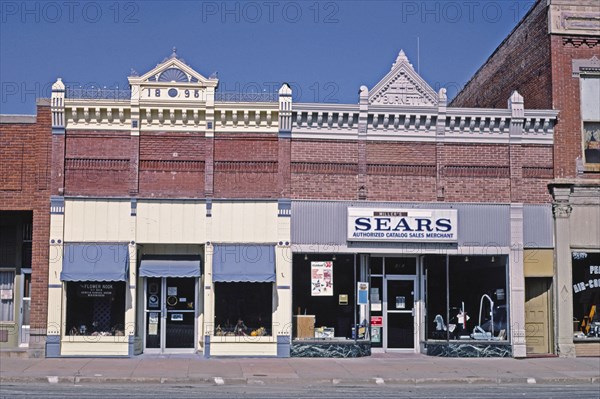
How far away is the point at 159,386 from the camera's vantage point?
59.5 ft

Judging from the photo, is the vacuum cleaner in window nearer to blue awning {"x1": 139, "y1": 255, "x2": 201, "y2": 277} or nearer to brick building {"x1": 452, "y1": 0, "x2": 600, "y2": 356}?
brick building {"x1": 452, "y1": 0, "x2": 600, "y2": 356}

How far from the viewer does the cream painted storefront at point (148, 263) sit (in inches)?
895

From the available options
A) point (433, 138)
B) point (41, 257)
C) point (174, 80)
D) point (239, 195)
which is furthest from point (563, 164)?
point (41, 257)

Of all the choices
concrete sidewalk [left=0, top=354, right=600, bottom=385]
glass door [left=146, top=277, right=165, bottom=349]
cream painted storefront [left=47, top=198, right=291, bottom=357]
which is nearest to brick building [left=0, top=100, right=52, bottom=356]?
cream painted storefront [left=47, top=198, right=291, bottom=357]

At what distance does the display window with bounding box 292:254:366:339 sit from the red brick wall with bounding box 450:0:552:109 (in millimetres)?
8050

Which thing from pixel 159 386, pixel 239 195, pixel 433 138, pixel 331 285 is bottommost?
pixel 159 386

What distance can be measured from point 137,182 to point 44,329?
15.5 feet

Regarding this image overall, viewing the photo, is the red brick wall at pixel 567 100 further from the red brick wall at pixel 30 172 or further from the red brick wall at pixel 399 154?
the red brick wall at pixel 30 172

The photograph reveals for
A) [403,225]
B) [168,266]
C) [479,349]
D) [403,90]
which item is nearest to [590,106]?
[403,90]

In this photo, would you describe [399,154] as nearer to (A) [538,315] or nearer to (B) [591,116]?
(B) [591,116]

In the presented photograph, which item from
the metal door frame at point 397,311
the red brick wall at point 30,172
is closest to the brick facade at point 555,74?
the metal door frame at point 397,311

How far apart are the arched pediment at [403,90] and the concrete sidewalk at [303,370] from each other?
737cm

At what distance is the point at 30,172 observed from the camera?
2320 centimetres

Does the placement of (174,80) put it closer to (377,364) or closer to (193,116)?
(193,116)
